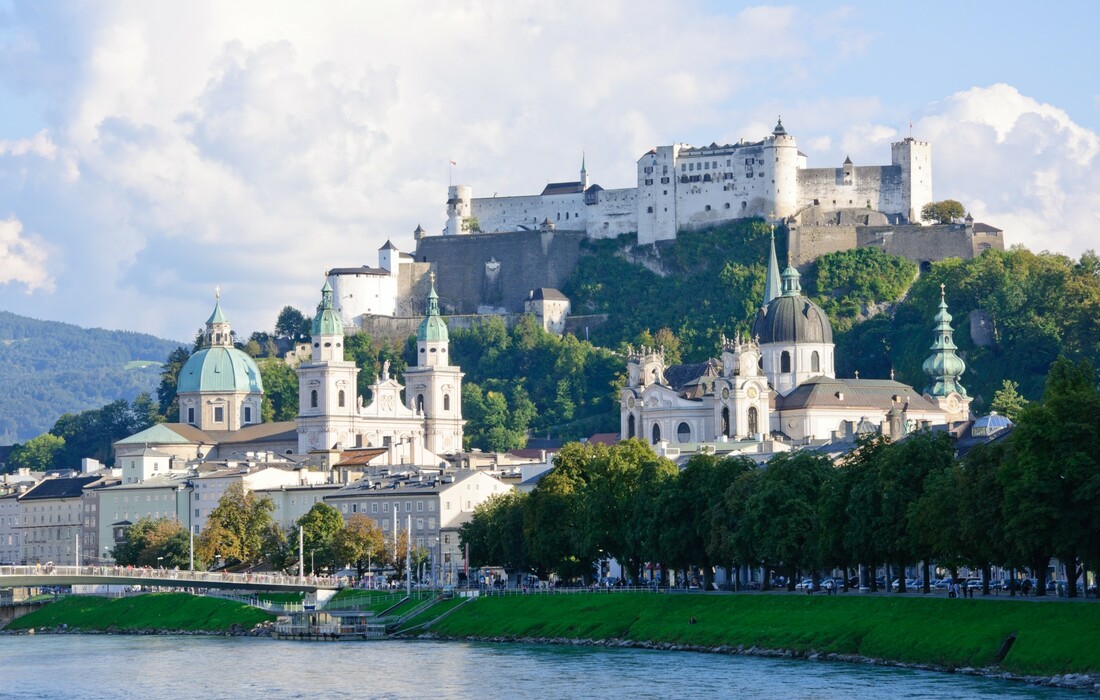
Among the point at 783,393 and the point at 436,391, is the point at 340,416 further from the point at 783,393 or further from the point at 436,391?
the point at 783,393

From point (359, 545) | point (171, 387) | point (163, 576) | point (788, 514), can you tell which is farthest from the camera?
point (171, 387)

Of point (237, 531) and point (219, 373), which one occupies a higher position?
point (219, 373)

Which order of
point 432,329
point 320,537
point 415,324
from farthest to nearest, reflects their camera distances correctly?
1. point 415,324
2. point 432,329
3. point 320,537

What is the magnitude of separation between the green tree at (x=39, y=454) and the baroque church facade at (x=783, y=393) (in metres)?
63.1

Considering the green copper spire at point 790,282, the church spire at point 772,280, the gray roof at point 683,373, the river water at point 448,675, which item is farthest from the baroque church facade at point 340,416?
the river water at point 448,675

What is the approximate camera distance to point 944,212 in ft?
576

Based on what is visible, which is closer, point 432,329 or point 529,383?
point 432,329

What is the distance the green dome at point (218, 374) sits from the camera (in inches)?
6673

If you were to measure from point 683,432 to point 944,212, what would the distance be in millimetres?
47562

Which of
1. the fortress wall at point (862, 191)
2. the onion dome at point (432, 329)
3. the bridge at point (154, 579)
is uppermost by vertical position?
the fortress wall at point (862, 191)

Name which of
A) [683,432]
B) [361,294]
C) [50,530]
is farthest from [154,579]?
[361,294]

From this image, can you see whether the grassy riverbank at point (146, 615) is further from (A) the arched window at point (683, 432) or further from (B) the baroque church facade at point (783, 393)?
(A) the arched window at point (683, 432)

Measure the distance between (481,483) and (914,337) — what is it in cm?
4624

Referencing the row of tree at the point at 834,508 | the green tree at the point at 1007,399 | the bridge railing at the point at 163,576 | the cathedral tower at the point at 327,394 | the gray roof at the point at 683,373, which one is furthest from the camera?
the cathedral tower at the point at 327,394
